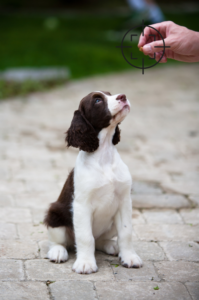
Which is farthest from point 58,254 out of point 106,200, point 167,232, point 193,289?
point 167,232

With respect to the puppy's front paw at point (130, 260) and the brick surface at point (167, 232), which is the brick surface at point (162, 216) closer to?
the brick surface at point (167, 232)

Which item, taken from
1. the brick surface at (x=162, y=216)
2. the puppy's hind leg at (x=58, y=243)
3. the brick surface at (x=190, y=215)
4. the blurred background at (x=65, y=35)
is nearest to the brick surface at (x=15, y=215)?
the puppy's hind leg at (x=58, y=243)

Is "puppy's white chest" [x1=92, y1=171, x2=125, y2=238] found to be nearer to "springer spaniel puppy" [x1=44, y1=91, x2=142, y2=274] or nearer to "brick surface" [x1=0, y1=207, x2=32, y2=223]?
"springer spaniel puppy" [x1=44, y1=91, x2=142, y2=274]

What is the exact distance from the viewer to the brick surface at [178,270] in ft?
11.5

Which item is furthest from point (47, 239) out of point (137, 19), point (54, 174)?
point (137, 19)

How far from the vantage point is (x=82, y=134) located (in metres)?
3.47

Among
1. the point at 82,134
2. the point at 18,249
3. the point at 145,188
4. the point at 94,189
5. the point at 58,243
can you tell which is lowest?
the point at 145,188

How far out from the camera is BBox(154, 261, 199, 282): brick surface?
138 inches

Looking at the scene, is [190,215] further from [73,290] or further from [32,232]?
[73,290]

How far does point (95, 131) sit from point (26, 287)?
1.35 m

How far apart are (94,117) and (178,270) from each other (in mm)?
1504

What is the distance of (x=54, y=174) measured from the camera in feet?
20.3

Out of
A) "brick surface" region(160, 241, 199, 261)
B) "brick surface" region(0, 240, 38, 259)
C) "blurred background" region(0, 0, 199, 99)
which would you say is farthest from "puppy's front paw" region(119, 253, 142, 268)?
"blurred background" region(0, 0, 199, 99)

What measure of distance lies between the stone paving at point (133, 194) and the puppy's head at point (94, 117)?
43.8 inches
